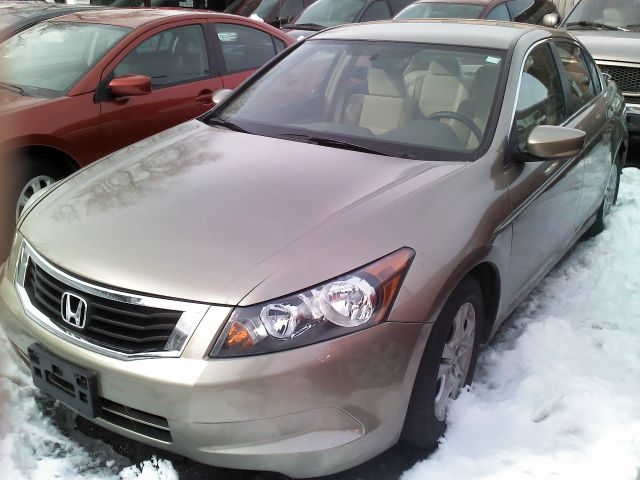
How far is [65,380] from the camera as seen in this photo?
220 cm

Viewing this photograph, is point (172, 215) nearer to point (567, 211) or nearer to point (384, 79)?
point (384, 79)

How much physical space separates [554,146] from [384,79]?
37.8 inches

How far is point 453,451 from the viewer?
8.02 feet

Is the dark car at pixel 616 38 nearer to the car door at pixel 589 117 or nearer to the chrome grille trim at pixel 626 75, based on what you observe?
the chrome grille trim at pixel 626 75

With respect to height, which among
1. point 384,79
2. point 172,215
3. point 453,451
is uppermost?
point 384,79

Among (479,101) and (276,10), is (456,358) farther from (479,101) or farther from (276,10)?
(276,10)

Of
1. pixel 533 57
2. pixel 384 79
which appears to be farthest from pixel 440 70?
pixel 533 57

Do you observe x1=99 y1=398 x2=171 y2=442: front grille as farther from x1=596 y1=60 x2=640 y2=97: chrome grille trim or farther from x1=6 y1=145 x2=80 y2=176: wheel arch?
x1=596 y1=60 x2=640 y2=97: chrome grille trim

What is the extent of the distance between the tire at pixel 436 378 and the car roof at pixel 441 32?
4.64 ft

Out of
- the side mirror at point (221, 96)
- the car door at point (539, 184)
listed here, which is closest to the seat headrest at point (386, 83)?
the car door at point (539, 184)

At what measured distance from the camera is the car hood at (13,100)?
13.6 feet

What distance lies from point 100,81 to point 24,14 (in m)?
2.47

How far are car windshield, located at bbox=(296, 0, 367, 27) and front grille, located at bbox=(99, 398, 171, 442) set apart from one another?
822cm

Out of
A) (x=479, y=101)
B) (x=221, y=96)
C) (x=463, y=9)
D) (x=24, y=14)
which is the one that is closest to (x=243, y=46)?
(x=221, y=96)
